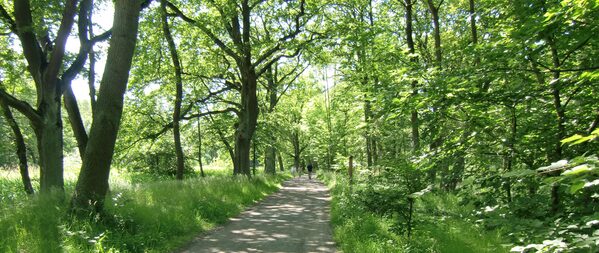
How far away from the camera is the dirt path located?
7535mm

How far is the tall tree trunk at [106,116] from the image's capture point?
7.00 meters

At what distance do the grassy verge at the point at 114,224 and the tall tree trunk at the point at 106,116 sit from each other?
0.41 metres

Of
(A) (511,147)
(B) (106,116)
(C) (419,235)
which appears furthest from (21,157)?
(A) (511,147)

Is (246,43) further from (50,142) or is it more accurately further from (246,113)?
(50,142)

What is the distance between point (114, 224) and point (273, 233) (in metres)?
3.46

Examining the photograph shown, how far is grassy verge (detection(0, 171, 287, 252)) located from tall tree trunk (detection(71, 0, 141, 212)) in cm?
41

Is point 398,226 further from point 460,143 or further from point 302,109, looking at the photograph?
point 302,109

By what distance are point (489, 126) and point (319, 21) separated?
638 inches

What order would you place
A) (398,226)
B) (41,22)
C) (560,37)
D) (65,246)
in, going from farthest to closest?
(41,22) → (398,226) → (65,246) → (560,37)

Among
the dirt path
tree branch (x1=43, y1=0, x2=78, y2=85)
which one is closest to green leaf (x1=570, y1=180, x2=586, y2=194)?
the dirt path

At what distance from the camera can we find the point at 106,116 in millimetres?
7086

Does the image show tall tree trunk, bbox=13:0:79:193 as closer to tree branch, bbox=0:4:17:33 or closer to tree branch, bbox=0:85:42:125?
tree branch, bbox=0:85:42:125

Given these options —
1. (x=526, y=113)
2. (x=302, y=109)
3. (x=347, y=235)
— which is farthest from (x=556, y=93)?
(x=302, y=109)

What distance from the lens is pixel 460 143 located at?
5121 millimetres
